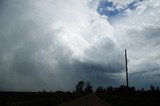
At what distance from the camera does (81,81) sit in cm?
18912

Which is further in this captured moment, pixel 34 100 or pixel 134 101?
pixel 34 100

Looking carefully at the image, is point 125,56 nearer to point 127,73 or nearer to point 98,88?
point 127,73

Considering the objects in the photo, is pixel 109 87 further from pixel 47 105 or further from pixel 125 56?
pixel 47 105

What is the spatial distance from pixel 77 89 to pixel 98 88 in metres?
27.8

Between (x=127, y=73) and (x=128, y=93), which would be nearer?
(x=127, y=73)

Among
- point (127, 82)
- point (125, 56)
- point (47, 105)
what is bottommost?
point (47, 105)

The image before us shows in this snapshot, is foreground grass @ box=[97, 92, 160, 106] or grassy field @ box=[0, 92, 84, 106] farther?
grassy field @ box=[0, 92, 84, 106]

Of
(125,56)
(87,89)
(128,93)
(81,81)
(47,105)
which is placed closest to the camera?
(47,105)

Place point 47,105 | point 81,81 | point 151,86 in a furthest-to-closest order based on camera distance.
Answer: point 81,81, point 151,86, point 47,105

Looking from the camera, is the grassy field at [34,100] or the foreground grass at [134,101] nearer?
the foreground grass at [134,101]

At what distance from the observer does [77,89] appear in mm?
183375

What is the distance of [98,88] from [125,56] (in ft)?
351

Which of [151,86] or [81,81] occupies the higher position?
[81,81]

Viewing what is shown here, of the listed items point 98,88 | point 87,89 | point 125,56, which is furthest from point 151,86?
point 87,89
